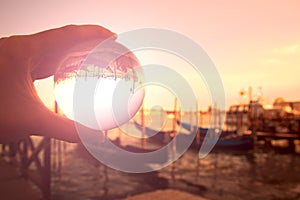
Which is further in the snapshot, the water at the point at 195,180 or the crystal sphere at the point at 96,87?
the water at the point at 195,180

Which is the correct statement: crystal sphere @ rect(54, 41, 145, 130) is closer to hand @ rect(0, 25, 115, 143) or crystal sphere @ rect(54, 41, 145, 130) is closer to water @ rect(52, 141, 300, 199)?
hand @ rect(0, 25, 115, 143)

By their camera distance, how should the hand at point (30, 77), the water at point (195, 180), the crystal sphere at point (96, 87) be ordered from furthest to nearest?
1. the water at point (195, 180)
2. the crystal sphere at point (96, 87)
3. the hand at point (30, 77)

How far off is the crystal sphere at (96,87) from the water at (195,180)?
903cm

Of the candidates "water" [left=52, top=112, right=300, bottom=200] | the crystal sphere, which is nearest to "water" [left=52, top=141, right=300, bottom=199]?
"water" [left=52, top=112, right=300, bottom=200]

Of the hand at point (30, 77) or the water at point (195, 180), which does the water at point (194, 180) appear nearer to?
the water at point (195, 180)

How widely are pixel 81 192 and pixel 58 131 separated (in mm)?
12315

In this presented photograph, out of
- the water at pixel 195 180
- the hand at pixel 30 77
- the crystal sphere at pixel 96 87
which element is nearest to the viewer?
the hand at pixel 30 77

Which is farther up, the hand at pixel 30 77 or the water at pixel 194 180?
the hand at pixel 30 77

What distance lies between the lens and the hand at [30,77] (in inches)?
37.9

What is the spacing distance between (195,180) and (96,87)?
1529 centimetres

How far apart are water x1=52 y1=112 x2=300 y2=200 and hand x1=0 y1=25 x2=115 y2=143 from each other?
910 cm

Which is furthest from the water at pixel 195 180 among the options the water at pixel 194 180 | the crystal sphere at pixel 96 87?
the crystal sphere at pixel 96 87

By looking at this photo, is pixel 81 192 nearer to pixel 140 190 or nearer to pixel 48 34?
pixel 140 190

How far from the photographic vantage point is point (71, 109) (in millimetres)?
1084
